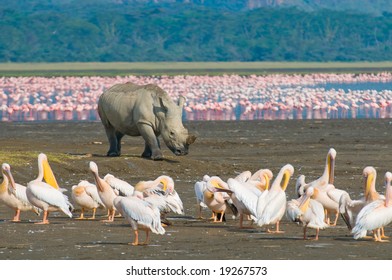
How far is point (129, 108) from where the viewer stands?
950 inches


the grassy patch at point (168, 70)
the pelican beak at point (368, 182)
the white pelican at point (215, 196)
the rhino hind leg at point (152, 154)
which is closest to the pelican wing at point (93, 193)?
the white pelican at point (215, 196)

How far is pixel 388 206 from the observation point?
45.1 feet

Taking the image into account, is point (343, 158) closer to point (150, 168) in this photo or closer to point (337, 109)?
point (150, 168)

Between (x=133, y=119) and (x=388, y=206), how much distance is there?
433 inches

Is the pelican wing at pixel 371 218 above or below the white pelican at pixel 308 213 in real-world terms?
above

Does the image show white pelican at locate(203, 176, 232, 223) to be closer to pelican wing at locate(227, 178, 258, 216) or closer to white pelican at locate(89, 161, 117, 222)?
pelican wing at locate(227, 178, 258, 216)

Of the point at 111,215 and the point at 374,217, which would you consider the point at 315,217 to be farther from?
the point at 111,215

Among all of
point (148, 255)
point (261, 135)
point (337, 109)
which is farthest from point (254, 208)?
point (337, 109)

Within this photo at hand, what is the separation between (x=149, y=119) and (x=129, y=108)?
53 cm

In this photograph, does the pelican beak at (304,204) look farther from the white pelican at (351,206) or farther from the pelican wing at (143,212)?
the pelican wing at (143,212)

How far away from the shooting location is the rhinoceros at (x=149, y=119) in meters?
23.8

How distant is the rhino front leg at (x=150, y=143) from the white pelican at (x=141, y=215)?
9.41 metres

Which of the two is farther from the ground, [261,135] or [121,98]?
[121,98]

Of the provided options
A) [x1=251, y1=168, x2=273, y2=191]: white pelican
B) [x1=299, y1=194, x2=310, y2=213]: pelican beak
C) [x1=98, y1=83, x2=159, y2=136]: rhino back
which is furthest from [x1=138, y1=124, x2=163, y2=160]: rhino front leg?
[x1=299, y1=194, x2=310, y2=213]: pelican beak
